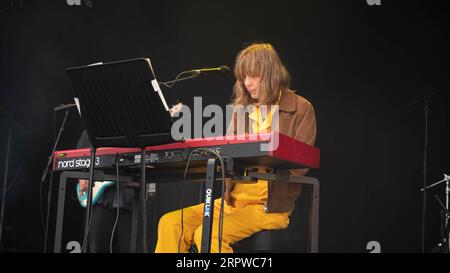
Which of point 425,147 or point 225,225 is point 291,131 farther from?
point 425,147

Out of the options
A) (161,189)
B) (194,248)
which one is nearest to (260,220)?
(194,248)

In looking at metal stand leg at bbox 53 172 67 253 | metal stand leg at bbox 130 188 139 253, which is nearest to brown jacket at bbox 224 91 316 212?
metal stand leg at bbox 130 188 139 253

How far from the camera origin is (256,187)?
278 cm

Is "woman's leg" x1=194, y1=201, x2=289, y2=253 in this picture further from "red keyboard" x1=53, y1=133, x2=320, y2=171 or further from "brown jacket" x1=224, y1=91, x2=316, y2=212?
"red keyboard" x1=53, y1=133, x2=320, y2=171

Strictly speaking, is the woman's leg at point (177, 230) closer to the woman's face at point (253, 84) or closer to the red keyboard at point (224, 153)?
the red keyboard at point (224, 153)

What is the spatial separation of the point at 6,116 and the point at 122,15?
1.40m

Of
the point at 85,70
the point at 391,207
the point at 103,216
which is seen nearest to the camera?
the point at 85,70

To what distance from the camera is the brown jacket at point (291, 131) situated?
104 inches

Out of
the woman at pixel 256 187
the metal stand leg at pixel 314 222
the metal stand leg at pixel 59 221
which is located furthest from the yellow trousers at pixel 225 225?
the metal stand leg at pixel 59 221

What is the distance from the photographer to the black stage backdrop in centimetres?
486

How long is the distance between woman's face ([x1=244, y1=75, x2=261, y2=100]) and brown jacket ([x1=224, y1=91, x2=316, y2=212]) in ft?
0.49

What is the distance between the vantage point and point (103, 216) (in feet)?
12.6

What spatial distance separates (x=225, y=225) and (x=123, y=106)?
2.38ft

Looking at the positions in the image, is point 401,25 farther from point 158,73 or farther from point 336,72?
point 158,73
